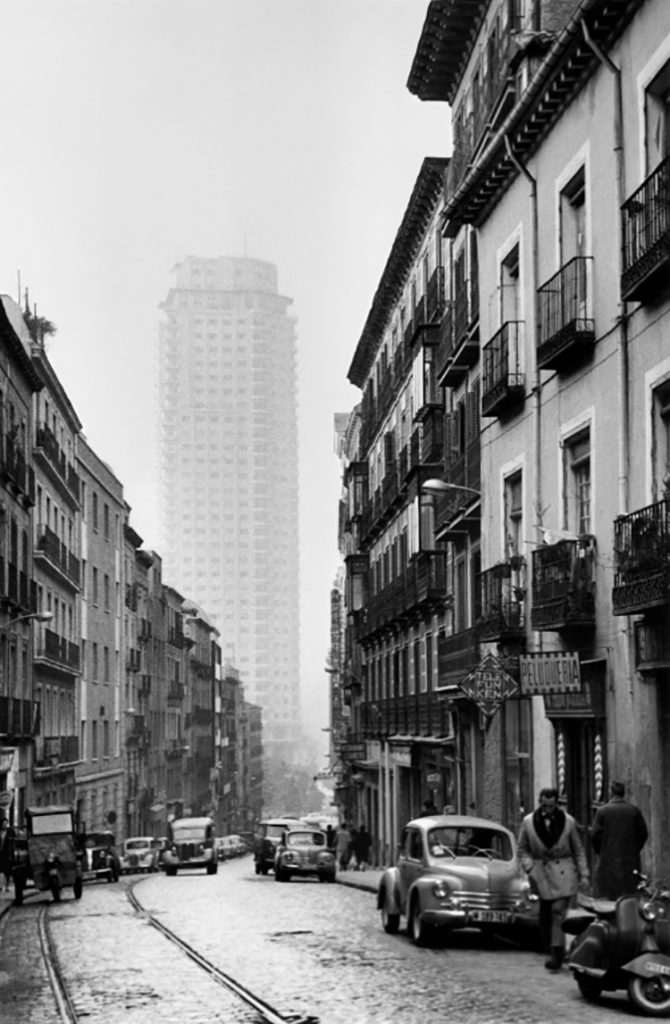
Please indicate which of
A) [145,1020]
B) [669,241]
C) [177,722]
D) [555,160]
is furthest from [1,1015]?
[177,722]

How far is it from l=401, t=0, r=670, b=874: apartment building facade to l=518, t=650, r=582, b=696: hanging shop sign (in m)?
0.03

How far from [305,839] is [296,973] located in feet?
76.5

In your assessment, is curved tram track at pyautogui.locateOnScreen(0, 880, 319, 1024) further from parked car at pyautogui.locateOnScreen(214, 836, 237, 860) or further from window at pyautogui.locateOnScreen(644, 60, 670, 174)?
parked car at pyautogui.locateOnScreen(214, 836, 237, 860)

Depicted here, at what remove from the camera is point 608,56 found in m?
23.0

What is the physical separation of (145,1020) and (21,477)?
40722 millimetres

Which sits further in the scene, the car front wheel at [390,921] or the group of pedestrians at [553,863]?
the car front wheel at [390,921]

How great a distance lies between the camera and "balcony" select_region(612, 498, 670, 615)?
19312 millimetres

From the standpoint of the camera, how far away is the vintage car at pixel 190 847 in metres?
49.8

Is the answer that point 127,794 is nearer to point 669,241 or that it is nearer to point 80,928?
point 80,928

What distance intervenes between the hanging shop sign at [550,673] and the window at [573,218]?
5867 mm

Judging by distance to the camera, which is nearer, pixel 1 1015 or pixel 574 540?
pixel 1 1015


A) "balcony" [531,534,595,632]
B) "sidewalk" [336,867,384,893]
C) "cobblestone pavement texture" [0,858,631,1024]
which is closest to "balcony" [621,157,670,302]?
"balcony" [531,534,595,632]

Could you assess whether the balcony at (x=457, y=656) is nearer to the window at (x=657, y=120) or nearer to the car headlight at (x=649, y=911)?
the window at (x=657, y=120)

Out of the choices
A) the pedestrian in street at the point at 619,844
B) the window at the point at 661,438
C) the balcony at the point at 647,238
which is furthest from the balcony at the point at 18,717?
the pedestrian in street at the point at 619,844
